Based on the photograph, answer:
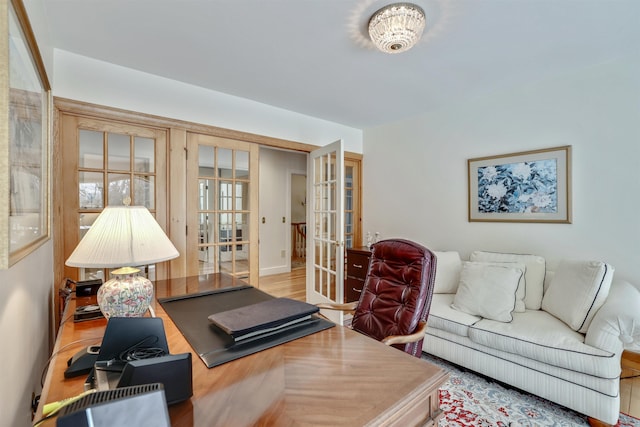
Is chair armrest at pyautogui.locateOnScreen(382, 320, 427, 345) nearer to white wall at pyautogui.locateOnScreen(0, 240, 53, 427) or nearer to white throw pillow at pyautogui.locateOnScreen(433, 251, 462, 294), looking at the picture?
white wall at pyautogui.locateOnScreen(0, 240, 53, 427)

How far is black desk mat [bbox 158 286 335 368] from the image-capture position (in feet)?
3.13

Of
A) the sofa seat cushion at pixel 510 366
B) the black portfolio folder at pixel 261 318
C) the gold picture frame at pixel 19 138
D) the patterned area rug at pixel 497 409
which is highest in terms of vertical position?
the gold picture frame at pixel 19 138

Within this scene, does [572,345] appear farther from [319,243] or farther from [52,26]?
[52,26]

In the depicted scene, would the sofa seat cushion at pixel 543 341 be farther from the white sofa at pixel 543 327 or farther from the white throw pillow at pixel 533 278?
the white throw pillow at pixel 533 278

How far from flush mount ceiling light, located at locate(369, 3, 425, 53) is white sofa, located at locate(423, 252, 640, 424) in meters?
1.92

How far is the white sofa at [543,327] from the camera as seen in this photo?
67.2 inches

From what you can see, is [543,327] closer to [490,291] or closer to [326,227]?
[490,291]

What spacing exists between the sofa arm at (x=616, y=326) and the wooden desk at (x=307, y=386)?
5.14ft

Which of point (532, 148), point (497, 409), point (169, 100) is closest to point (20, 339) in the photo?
point (169, 100)

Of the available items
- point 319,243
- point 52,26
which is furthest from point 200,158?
point 319,243

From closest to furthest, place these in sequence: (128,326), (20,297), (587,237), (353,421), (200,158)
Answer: (353,421) → (128,326) → (20,297) → (587,237) → (200,158)

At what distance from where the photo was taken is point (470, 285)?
2469 mm

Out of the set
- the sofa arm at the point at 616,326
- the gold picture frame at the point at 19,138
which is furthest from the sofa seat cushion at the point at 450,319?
the gold picture frame at the point at 19,138

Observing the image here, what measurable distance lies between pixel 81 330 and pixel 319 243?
8.37 ft
